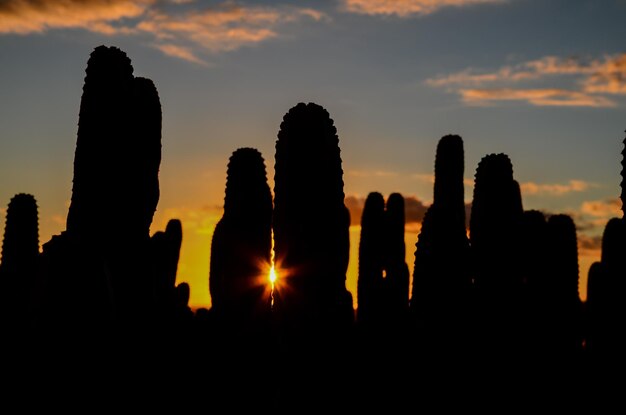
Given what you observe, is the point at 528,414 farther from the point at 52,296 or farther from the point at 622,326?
the point at 52,296

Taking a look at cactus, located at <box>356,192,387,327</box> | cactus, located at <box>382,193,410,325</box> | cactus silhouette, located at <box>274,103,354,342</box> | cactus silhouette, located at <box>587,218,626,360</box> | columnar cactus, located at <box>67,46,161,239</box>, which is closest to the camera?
cactus silhouette, located at <box>274,103,354,342</box>

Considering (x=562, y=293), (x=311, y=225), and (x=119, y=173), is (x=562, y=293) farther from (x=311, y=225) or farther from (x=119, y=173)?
(x=119, y=173)

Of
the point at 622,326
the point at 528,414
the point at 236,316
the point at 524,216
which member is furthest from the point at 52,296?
the point at 524,216

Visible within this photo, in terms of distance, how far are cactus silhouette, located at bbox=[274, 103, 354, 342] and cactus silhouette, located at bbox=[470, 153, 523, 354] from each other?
4979 millimetres

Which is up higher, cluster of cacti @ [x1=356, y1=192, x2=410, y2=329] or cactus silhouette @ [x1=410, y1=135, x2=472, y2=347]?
cluster of cacti @ [x1=356, y1=192, x2=410, y2=329]

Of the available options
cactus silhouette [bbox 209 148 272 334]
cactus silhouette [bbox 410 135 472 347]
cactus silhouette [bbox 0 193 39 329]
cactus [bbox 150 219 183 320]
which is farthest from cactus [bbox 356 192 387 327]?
cactus silhouette [bbox 410 135 472 347]

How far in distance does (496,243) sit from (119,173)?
873cm

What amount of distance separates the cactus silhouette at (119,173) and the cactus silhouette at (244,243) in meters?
1.72

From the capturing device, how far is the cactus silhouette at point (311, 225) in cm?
1589

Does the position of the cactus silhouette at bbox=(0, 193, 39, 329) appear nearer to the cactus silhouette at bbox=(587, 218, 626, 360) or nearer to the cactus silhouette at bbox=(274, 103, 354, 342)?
the cactus silhouette at bbox=(274, 103, 354, 342)

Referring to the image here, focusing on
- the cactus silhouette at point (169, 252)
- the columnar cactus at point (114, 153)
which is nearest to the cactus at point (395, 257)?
the cactus silhouette at point (169, 252)

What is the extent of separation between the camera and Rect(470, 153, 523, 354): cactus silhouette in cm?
2067

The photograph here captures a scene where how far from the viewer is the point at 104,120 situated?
60.5 ft

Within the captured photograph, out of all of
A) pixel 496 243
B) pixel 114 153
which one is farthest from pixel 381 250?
pixel 114 153
